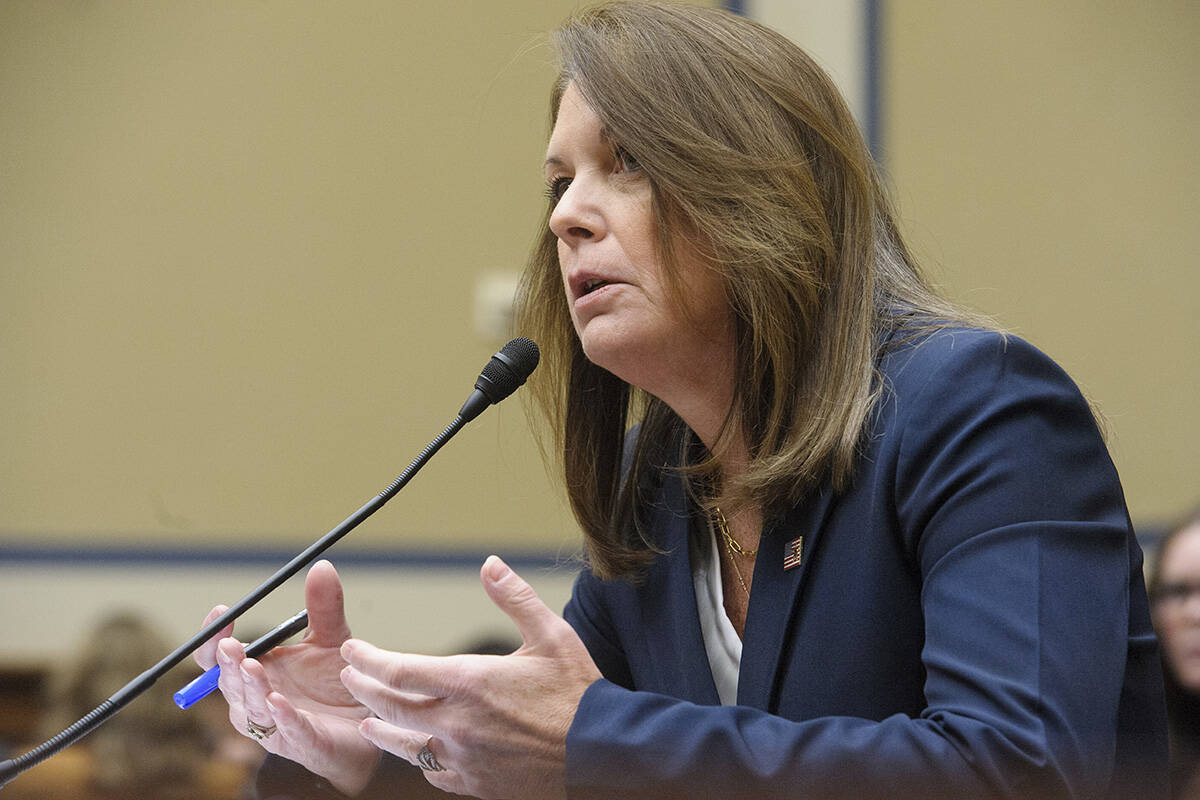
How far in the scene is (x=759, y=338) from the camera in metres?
1.30

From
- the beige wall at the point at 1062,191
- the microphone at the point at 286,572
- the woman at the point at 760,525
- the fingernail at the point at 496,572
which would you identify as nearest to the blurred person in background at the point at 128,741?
the microphone at the point at 286,572

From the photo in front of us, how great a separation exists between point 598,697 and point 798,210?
0.58m

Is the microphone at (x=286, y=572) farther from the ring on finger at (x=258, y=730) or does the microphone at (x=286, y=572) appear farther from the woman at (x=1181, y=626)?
the woman at (x=1181, y=626)

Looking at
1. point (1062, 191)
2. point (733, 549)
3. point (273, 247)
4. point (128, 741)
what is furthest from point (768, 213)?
point (273, 247)

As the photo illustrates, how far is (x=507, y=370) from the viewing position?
1.28 m

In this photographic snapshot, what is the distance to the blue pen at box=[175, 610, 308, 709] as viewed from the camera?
46.1 inches

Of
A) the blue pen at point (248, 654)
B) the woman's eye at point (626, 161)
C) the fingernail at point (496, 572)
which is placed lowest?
the blue pen at point (248, 654)

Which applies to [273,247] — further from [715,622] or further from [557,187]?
[715,622]

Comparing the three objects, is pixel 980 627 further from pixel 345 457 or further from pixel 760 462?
pixel 345 457

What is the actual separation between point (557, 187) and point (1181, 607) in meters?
1.18

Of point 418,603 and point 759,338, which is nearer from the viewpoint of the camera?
point 759,338

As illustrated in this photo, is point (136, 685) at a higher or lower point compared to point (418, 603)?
higher

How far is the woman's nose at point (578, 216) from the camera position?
4.42 ft

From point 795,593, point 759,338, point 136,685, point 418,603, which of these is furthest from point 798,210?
point 418,603
